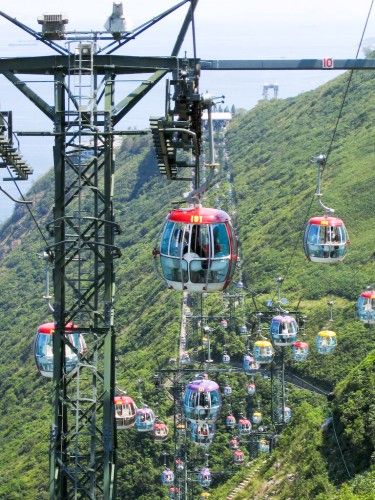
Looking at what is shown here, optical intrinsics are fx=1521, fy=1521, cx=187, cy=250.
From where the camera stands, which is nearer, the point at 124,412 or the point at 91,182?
the point at 91,182

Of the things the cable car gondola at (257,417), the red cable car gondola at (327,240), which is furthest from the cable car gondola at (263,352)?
the red cable car gondola at (327,240)

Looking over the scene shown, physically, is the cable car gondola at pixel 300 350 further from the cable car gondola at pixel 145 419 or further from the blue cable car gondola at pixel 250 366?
the blue cable car gondola at pixel 250 366

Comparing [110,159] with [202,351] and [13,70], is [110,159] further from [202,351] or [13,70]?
[202,351]

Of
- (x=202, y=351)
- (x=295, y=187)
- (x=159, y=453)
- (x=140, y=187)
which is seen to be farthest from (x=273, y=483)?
(x=140, y=187)

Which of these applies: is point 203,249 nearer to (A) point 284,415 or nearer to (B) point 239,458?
(A) point 284,415

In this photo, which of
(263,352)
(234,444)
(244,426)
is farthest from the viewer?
(234,444)

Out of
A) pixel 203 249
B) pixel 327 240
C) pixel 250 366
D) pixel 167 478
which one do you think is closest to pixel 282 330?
pixel 250 366

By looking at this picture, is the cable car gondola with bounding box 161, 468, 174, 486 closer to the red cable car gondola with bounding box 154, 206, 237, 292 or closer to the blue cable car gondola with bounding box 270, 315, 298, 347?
the blue cable car gondola with bounding box 270, 315, 298, 347
